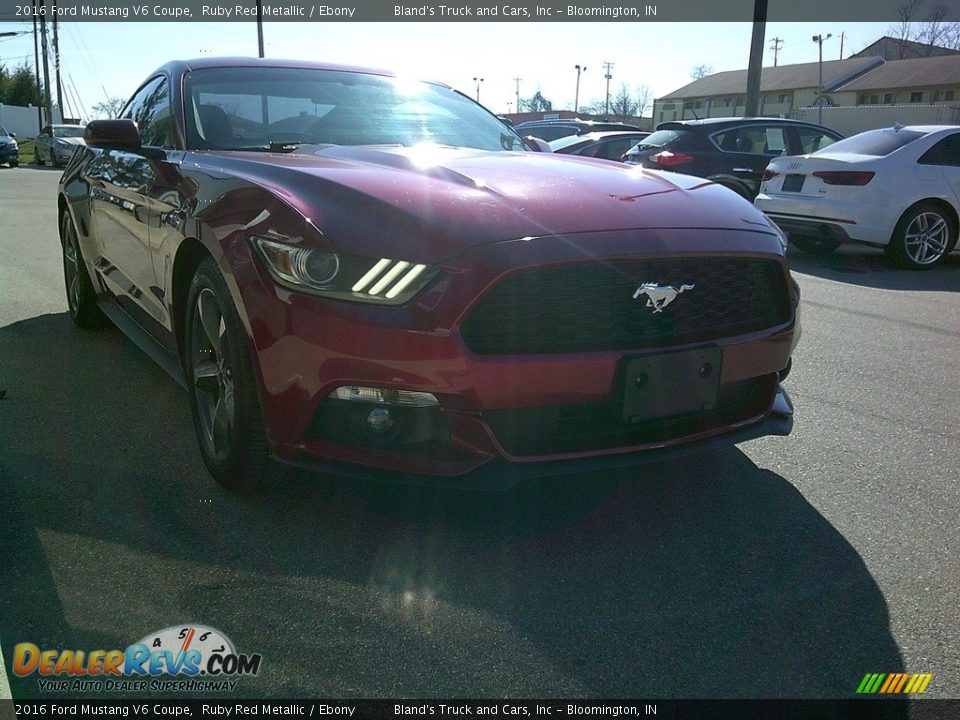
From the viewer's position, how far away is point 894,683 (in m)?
1.99

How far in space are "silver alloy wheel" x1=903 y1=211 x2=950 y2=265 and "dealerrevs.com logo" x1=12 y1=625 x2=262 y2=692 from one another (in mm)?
8120

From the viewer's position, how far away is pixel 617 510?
9.43 feet

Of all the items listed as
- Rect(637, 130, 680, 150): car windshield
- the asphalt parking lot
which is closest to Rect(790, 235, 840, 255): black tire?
Rect(637, 130, 680, 150): car windshield

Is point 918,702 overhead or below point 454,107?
below

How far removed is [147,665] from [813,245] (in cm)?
949

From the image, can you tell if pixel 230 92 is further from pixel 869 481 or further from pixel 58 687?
pixel 869 481

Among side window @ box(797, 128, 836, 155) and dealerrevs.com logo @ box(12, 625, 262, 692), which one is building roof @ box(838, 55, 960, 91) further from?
dealerrevs.com logo @ box(12, 625, 262, 692)

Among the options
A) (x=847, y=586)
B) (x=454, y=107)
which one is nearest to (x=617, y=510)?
(x=847, y=586)

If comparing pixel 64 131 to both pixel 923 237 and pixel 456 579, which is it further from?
pixel 456 579

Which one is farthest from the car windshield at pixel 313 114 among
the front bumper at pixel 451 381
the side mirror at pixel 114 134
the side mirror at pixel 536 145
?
the front bumper at pixel 451 381

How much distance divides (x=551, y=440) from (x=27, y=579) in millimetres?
1488

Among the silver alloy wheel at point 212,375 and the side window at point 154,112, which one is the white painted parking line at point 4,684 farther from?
the side window at point 154,112

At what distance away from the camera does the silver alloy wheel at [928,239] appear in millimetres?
8445

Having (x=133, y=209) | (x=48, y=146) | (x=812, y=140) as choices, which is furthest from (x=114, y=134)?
(x=48, y=146)
